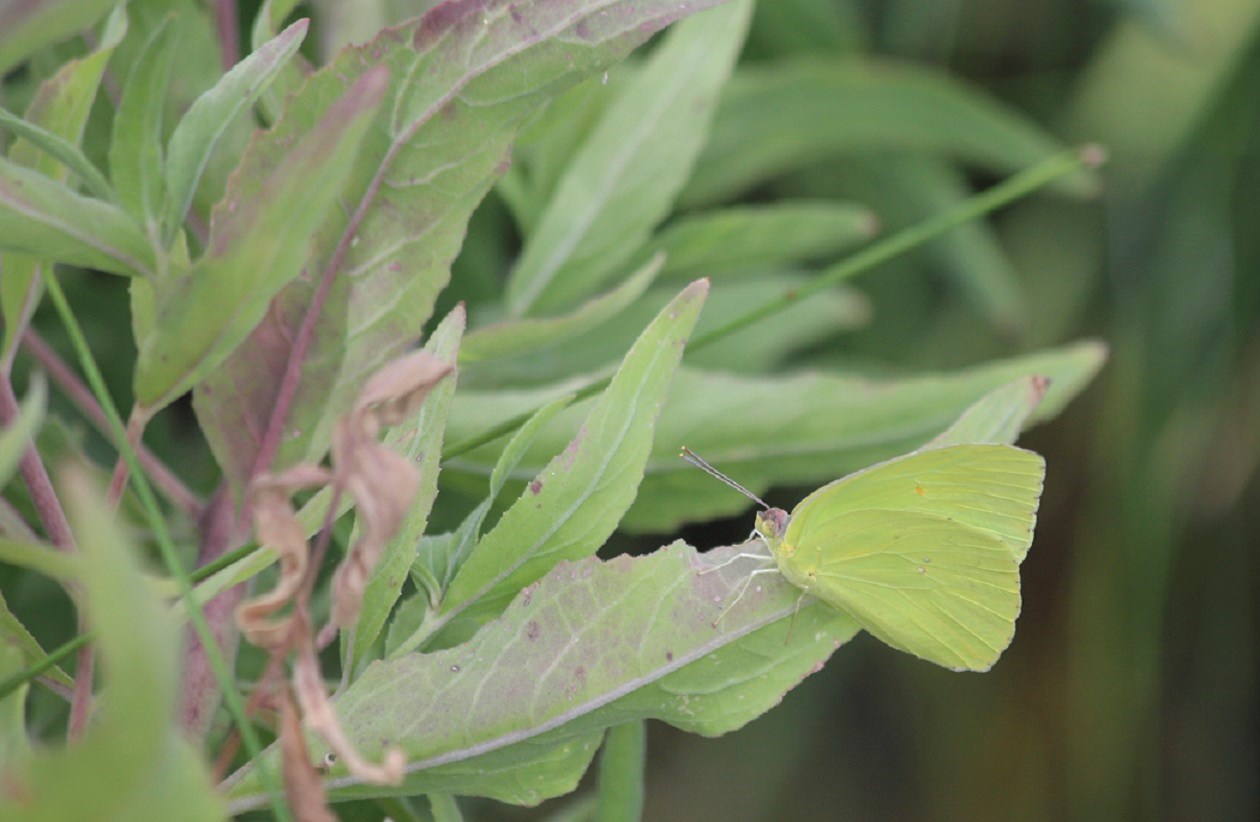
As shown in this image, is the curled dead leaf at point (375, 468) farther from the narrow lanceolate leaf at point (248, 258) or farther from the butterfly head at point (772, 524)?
the butterfly head at point (772, 524)

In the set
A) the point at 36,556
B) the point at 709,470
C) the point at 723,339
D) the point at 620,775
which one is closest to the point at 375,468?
the point at 36,556

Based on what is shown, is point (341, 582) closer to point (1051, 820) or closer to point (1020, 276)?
point (1020, 276)

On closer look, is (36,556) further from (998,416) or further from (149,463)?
(998,416)

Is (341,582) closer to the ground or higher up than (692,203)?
higher up

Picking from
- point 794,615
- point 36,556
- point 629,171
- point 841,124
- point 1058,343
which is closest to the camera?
point 36,556

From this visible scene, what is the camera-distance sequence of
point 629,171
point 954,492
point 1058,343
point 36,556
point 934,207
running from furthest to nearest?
1. point 1058,343
2. point 934,207
3. point 629,171
4. point 954,492
5. point 36,556

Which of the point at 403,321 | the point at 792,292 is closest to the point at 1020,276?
the point at 792,292

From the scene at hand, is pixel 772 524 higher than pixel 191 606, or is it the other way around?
pixel 191 606
